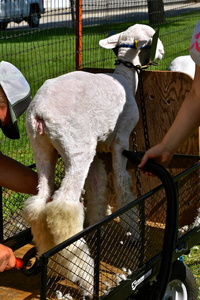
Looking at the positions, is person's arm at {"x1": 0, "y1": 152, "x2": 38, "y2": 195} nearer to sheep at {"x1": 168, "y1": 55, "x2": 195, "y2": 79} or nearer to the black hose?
the black hose

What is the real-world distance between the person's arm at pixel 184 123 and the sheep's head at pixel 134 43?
1362 millimetres

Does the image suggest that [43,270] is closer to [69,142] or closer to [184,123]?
[184,123]

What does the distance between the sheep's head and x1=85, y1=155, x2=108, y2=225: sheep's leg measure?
0.82 metres

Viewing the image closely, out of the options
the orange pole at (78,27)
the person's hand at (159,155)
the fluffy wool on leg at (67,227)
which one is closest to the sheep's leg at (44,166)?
the fluffy wool on leg at (67,227)

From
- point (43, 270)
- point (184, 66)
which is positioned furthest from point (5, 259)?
point (184, 66)

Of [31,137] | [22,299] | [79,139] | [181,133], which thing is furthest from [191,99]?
[22,299]

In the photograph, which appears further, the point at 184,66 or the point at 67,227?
the point at 184,66

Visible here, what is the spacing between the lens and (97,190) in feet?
11.6

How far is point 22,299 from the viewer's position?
261cm

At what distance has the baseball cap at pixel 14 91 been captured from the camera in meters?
2.65

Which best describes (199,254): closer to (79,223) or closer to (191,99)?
(79,223)

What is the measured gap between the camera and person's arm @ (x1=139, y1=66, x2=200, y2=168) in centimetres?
223

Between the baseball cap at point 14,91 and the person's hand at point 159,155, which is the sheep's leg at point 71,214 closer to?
the baseball cap at point 14,91

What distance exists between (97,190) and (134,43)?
111cm
